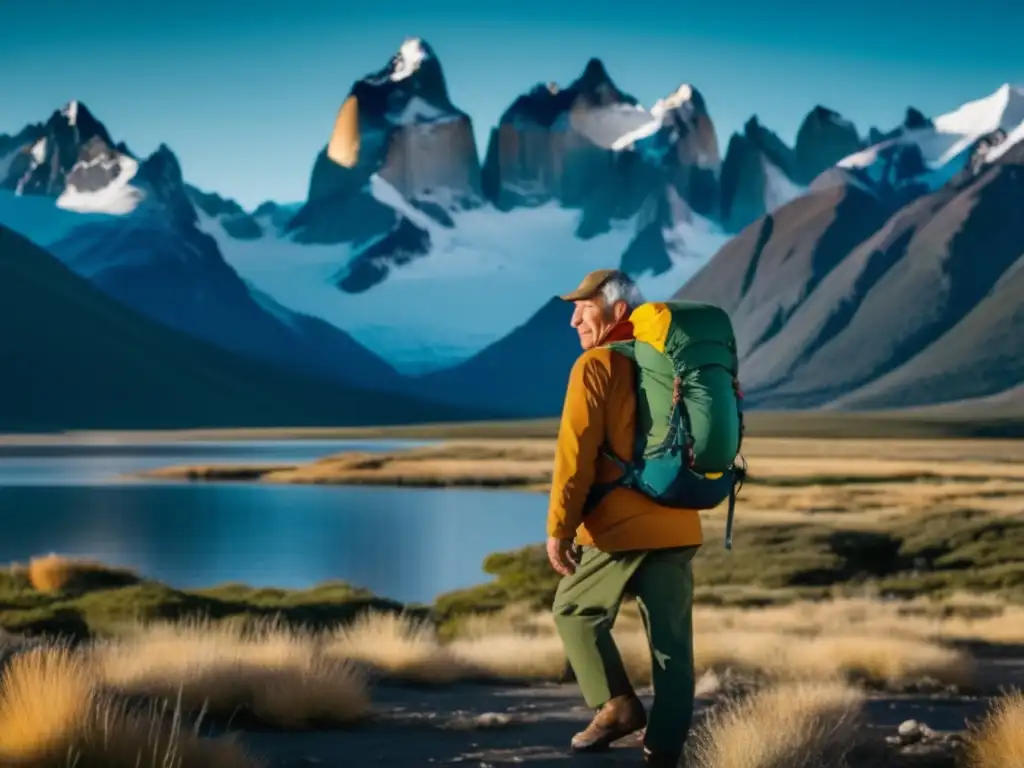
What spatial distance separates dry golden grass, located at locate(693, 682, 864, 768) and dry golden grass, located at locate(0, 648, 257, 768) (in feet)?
8.77

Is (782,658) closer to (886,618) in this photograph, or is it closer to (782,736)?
(782,736)

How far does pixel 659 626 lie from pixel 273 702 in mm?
3174

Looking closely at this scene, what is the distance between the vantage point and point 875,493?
7081 cm

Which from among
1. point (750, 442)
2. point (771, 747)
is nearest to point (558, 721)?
point (771, 747)

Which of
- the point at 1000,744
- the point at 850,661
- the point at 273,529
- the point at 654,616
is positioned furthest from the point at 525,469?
the point at 654,616

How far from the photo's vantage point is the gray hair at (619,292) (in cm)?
934

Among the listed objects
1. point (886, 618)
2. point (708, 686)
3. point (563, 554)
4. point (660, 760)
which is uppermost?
A: point (563, 554)

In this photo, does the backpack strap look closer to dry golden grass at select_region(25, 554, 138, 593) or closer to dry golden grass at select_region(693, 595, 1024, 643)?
dry golden grass at select_region(693, 595, 1024, 643)

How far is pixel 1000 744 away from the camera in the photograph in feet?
30.5

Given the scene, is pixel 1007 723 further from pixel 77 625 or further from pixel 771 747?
pixel 77 625

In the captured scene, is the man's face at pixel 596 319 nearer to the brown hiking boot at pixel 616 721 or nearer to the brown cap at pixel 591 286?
the brown cap at pixel 591 286

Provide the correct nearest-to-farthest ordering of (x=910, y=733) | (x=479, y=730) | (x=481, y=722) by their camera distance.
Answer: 1. (x=910, y=733)
2. (x=479, y=730)
3. (x=481, y=722)

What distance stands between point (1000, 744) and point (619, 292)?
350cm

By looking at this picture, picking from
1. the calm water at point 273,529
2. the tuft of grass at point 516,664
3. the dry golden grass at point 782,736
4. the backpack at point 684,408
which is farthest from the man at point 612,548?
the calm water at point 273,529
